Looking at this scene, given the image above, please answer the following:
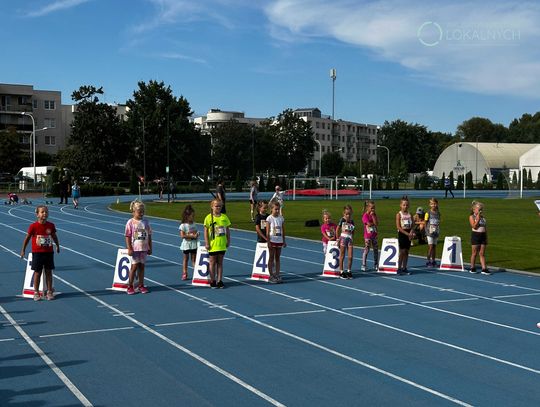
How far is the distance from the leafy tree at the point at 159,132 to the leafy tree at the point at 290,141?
25.7m

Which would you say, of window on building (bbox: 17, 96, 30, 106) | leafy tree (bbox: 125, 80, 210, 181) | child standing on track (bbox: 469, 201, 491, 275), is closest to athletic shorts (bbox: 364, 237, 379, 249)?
child standing on track (bbox: 469, 201, 491, 275)

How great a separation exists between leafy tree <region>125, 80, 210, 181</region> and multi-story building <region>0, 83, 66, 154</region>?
93.0 feet

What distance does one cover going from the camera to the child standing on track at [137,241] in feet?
42.2

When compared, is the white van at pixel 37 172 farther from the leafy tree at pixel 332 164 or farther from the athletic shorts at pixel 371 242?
the athletic shorts at pixel 371 242

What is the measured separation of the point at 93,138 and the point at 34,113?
114 feet

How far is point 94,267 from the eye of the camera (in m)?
16.7

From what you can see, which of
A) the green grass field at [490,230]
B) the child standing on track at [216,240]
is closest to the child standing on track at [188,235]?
the child standing on track at [216,240]

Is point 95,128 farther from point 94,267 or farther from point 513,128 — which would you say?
point 513,128

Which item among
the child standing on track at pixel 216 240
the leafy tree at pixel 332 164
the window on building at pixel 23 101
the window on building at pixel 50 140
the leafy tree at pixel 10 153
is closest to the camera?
the child standing on track at pixel 216 240

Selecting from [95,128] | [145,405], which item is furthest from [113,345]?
[95,128]

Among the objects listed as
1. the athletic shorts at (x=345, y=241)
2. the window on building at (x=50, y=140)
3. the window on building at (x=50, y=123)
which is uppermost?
the window on building at (x=50, y=123)

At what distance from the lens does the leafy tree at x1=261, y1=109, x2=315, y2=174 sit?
109 meters

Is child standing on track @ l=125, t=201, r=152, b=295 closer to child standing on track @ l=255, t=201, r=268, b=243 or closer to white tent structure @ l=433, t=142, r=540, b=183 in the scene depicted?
child standing on track @ l=255, t=201, r=268, b=243

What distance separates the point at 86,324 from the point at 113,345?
1.43m
